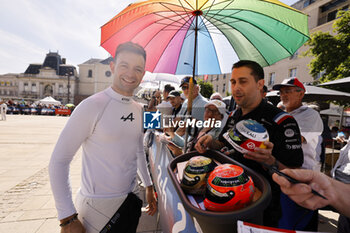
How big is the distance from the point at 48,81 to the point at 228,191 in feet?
267

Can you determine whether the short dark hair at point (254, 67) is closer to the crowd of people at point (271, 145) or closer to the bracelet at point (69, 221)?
the crowd of people at point (271, 145)

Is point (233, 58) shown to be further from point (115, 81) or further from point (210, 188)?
point (210, 188)

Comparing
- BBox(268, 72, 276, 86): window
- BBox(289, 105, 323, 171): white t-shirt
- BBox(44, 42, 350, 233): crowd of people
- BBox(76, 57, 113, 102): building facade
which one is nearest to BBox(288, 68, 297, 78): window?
BBox(268, 72, 276, 86): window

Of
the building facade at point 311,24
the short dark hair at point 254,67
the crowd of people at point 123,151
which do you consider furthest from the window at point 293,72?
the crowd of people at point 123,151

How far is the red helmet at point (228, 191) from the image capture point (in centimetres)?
78

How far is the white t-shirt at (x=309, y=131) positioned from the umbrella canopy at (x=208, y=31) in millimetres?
1068

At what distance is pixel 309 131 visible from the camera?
108 inches

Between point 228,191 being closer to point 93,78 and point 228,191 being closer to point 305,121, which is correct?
point 305,121

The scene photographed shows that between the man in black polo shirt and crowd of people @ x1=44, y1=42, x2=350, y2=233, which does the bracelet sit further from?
the man in black polo shirt

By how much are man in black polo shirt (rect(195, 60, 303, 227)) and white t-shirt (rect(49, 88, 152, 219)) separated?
64cm

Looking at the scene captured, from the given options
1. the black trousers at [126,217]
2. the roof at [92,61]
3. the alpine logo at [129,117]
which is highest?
the roof at [92,61]

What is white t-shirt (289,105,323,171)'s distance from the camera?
261 centimetres

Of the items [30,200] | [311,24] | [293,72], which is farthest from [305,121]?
[311,24]

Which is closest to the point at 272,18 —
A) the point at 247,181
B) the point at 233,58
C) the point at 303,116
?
the point at 233,58
